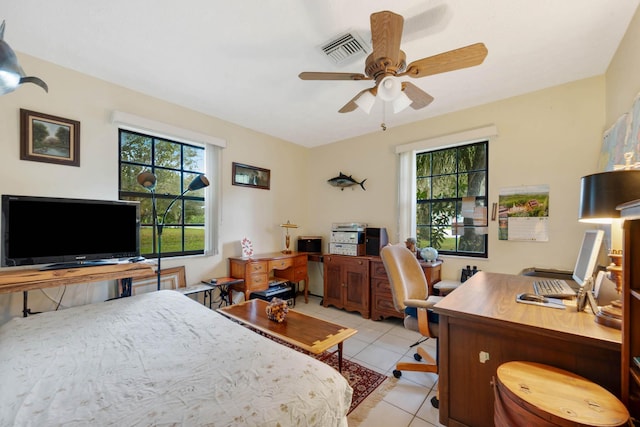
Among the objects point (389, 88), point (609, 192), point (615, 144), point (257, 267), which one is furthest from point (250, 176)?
point (615, 144)

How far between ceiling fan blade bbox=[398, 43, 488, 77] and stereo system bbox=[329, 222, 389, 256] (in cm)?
217

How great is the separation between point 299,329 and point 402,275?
926mm

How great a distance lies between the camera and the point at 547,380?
1.06 m

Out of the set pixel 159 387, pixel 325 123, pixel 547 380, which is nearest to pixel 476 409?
pixel 547 380

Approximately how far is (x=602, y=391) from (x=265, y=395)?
128 cm

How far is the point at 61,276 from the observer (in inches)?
73.0

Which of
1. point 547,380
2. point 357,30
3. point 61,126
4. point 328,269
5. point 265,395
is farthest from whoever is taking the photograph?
point 328,269

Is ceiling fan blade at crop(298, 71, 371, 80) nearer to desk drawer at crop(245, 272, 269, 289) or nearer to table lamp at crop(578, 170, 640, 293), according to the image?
table lamp at crop(578, 170, 640, 293)

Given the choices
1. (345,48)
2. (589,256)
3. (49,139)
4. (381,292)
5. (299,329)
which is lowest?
(381,292)

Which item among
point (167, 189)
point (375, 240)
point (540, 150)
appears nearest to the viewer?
point (540, 150)

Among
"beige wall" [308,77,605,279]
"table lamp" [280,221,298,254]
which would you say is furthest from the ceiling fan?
"table lamp" [280,221,298,254]

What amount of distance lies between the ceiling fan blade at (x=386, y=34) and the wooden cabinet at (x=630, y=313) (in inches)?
51.1

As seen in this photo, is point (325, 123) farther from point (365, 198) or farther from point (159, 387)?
point (159, 387)

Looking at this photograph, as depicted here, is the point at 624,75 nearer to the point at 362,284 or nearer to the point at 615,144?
the point at 615,144
